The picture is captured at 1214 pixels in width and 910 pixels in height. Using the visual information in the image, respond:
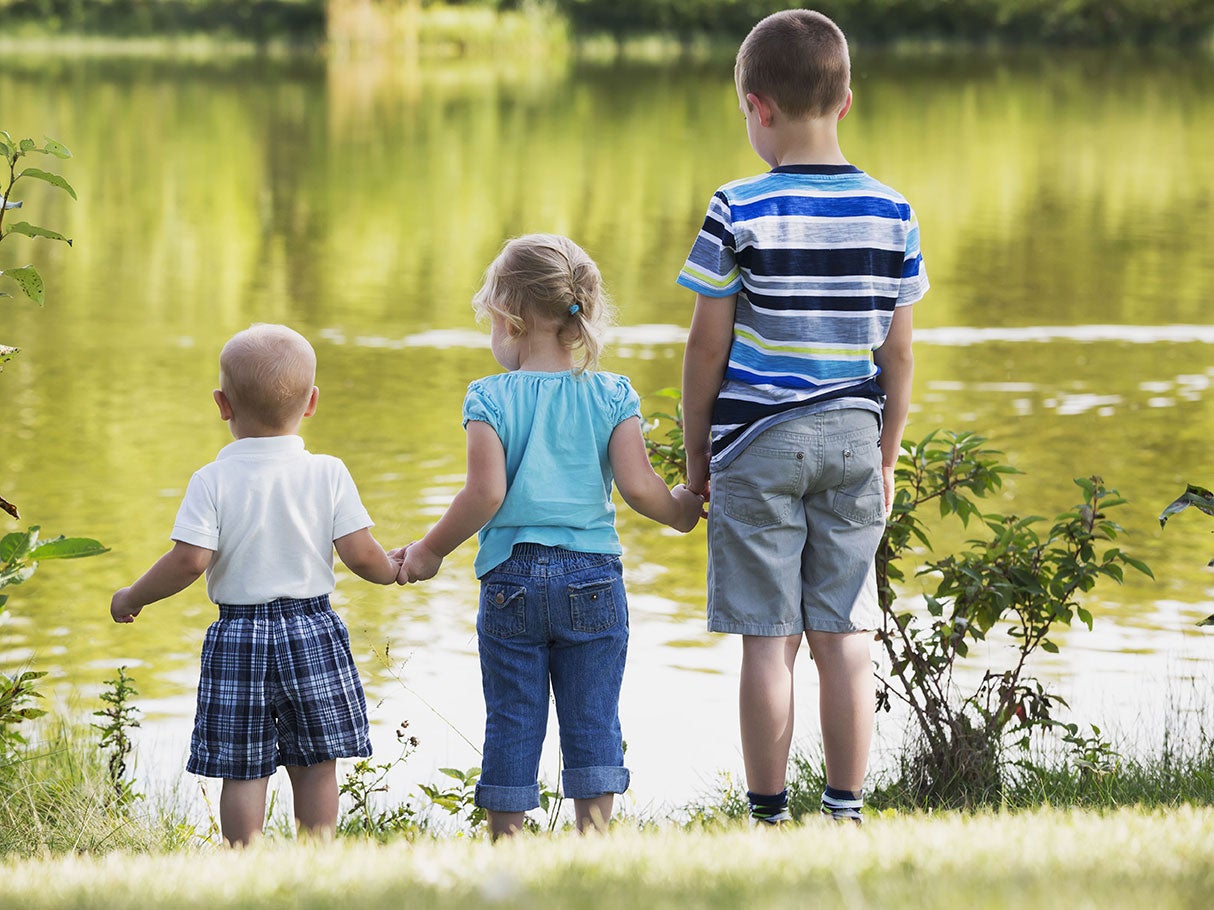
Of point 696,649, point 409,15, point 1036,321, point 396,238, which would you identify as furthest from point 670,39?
point 696,649

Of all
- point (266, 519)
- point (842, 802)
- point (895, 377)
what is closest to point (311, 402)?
point (266, 519)

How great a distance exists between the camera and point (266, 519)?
3193 millimetres

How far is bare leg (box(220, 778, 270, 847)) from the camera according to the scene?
3.21 metres

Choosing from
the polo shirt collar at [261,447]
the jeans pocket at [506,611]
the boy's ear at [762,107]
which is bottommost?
the jeans pocket at [506,611]

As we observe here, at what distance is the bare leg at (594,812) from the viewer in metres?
3.30

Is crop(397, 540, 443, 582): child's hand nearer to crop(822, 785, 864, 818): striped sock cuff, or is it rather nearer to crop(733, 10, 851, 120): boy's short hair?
crop(822, 785, 864, 818): striped sock cuff

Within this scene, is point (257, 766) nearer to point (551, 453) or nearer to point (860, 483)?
point (551, 453)

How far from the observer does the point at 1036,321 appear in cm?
1156

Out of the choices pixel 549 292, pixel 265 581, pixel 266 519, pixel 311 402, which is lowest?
pixel 265 581

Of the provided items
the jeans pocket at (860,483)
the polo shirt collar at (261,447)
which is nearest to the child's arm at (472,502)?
the polo shirt collar at (261,447)

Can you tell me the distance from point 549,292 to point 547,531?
1.53ft

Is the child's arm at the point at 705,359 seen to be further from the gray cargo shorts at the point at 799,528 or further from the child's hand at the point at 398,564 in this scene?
the child's hand at the point at 398,564

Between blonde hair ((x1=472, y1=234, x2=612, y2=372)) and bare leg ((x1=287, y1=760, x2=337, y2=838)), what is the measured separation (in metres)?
0.93

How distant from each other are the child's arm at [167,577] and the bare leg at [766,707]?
105 centimetres
